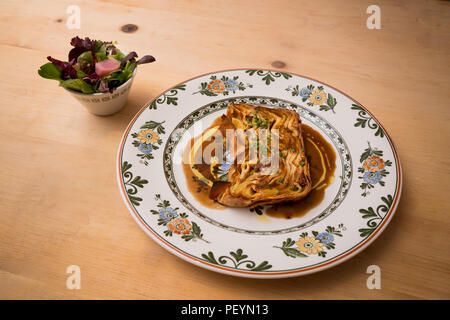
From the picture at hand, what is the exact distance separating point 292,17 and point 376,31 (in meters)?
0.90

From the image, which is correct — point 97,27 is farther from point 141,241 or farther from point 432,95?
point 432,95

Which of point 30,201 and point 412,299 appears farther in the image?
point 30,201

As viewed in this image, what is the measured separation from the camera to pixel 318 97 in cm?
290

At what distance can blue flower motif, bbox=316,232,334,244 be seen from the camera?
210 cm

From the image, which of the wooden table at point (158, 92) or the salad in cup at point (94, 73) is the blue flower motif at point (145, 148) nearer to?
the wooden table at point (158, 92)

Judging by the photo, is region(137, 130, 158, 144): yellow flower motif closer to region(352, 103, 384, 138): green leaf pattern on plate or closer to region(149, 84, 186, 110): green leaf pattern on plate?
region(149, 84, 186, 110): green leaf pattern on plate

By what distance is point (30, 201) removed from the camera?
248 centimetres

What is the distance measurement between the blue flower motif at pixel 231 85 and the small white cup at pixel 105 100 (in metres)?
0.75

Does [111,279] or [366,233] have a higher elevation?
[366,233]

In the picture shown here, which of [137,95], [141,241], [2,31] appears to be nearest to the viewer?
[141,241]

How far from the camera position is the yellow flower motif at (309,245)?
205 cm

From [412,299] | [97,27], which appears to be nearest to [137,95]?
[97,27]

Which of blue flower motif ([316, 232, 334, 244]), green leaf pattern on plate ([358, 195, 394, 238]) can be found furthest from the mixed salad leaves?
green leaf pattern on plate ([358, 195, 394, 238])

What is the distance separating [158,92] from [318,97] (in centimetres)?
137
